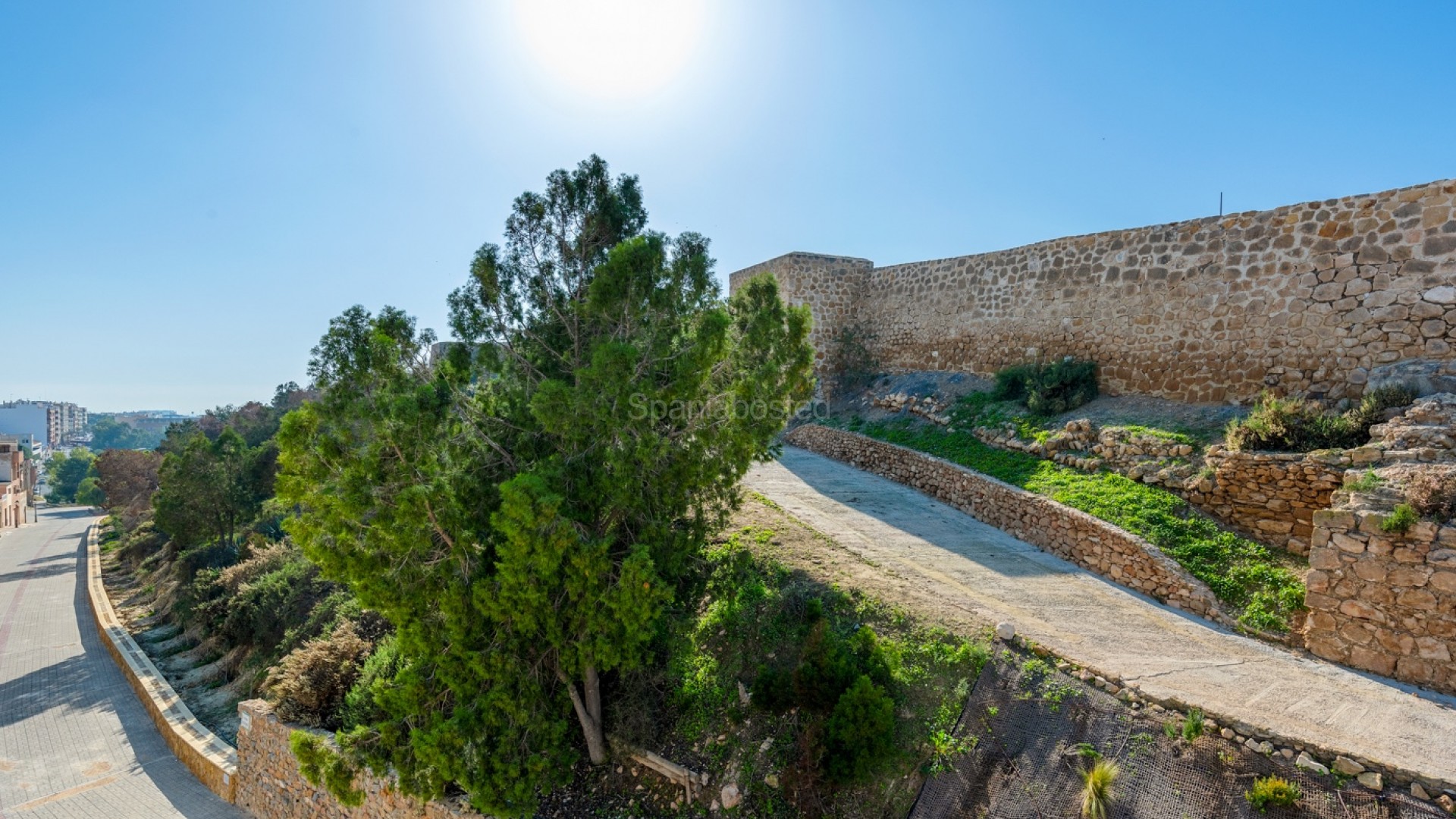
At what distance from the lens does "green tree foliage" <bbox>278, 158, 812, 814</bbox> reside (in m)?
5.30

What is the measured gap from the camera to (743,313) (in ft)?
21.9

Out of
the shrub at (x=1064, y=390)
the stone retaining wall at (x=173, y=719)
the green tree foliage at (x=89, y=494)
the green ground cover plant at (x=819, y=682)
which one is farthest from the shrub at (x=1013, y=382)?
the green tree foliage at (x=89, y=494)

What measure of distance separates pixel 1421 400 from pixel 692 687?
25.1ft

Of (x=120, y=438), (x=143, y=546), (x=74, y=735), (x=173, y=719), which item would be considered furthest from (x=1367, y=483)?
(x=120, y=438)

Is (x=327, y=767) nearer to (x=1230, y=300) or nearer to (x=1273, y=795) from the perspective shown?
(x=1273, y=795)

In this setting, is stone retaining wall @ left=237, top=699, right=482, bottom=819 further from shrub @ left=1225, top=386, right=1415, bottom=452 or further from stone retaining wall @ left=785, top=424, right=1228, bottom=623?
shrub @ left=1225, top=386, right=1415, bottom=452

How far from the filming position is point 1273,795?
3953 millimetres

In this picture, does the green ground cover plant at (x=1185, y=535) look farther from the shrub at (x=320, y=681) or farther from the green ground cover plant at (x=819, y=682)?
the shrub at (x=320, y=681)

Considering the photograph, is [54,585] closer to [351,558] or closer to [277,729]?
[277,729]

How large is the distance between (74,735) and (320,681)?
22.5ft

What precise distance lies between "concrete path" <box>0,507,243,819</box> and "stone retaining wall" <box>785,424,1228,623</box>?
34.7 feet

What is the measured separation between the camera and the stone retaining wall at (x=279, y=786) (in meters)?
7.11

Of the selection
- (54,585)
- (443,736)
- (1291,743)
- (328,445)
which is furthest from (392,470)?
(54,585)

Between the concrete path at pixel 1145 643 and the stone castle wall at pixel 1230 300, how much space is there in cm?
368
